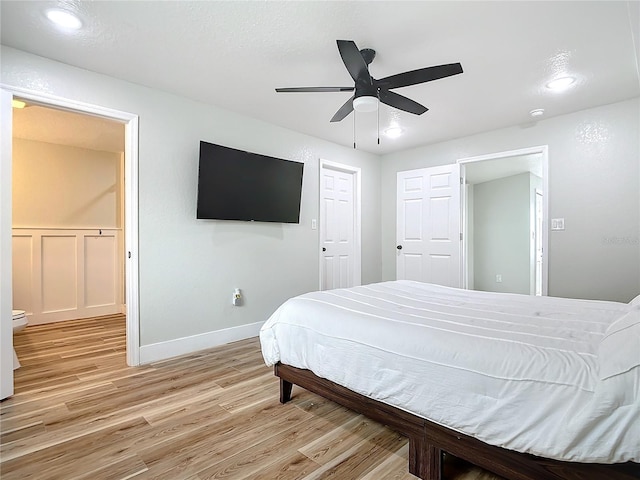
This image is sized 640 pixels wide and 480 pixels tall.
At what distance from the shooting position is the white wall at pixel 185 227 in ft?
8.68

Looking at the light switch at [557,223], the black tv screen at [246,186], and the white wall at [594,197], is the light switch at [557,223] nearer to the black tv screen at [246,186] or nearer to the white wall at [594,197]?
the white wall at [594,197]

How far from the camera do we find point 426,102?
10.4 ft

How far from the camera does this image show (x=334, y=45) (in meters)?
2.26

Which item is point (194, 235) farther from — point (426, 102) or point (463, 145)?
point (463, 145)

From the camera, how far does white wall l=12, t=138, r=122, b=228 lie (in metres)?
4.34

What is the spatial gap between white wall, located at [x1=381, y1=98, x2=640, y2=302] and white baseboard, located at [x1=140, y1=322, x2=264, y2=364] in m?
3.38

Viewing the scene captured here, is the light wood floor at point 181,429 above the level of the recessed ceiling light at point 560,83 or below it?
below

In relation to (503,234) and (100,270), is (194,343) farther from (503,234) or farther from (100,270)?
(503,234)

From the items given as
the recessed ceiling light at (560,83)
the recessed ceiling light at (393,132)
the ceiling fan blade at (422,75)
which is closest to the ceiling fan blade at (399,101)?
the ceiling fan blade at (422,75)

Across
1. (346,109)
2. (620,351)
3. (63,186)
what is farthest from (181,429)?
(63,186)

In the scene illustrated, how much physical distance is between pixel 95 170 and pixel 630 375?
6032 millimetres

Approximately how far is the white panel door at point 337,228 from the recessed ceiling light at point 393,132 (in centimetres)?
90

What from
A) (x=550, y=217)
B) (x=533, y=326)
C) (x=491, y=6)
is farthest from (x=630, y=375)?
(x=550, y=217)

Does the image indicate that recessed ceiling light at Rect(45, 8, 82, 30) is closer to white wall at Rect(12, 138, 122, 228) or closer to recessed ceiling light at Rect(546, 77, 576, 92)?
white wall at Rect(12, 138, 122, 228)
